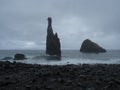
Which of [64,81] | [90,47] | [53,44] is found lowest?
[64,81]

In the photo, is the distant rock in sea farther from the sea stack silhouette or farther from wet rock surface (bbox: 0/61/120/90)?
wet rock surface (bbox: 0/61/120/90)

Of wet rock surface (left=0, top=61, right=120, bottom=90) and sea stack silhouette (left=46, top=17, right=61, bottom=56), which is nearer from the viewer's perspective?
wet rock surface (left=0, top=61, right=120, bottom=90)

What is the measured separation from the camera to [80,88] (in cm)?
1952

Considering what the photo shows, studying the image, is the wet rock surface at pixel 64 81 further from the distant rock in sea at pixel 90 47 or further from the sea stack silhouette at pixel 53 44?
the distant rock in sea at pixel 90 47

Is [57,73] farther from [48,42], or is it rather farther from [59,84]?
[48,42]

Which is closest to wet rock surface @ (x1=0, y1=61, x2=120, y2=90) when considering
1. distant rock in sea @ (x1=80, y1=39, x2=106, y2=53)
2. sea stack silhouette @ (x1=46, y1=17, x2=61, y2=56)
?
sea stack silhouette @ (x1=46, y1=17, x2=61, y2=56)

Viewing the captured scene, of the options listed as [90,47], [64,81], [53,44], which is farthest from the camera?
[90,47]

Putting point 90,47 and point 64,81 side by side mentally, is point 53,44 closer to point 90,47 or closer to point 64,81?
point 90,47

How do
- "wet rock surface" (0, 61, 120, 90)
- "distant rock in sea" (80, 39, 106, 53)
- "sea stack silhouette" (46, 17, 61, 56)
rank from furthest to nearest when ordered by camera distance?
"distant rock in sea" (80, 39, 106, 53) → "sea stack silhouette" (46, 17, 61, 56) → "wet rock surface" (0, 61, 120, 90)

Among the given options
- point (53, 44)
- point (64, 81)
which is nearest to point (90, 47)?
point (53, 44)

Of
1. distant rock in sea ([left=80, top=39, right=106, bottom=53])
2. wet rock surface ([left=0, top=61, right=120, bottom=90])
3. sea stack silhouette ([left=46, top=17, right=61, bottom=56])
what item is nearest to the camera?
wet rock surface ([left=0, top=61, right=120, bottom=90])

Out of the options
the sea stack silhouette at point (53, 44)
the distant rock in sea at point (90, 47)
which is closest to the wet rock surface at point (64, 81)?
the sea stack silhouette at point (53, 44)

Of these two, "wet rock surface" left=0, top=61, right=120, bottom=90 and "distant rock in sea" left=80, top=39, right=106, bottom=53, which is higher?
"distant rock in sea" left=80, top=39, right=106, bottom=53

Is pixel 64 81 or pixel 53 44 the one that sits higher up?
pixel 53 44
